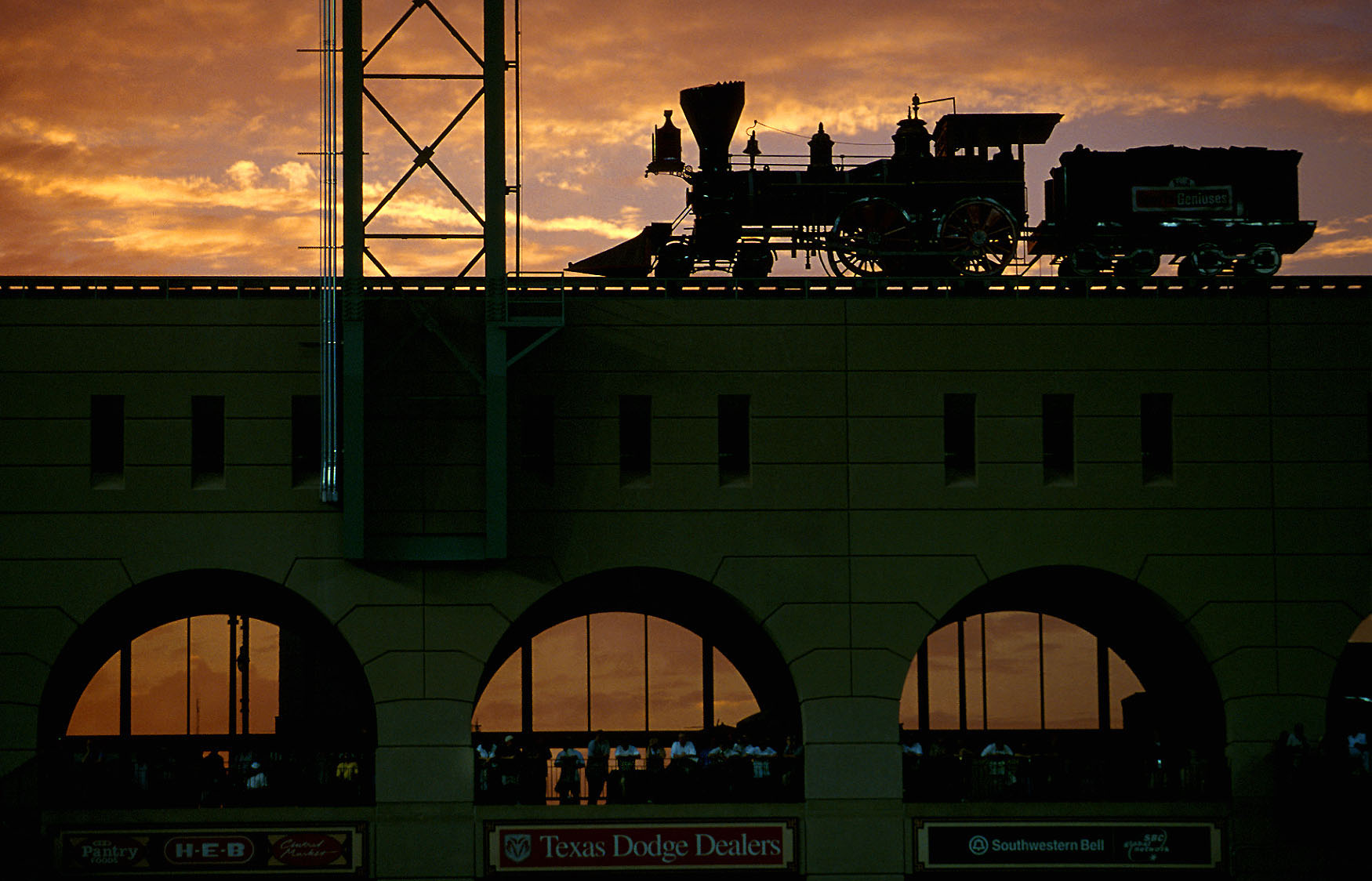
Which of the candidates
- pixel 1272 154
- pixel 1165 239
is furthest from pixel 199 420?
pixel 1272 154

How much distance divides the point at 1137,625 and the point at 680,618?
10.9 meters

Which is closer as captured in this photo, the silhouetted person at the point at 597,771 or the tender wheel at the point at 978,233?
the silhouetted person at the point at 597,771

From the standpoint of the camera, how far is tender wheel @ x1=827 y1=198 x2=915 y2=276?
36.0 metres

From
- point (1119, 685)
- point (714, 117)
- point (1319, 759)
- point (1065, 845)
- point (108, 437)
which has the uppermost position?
point (714, 117)

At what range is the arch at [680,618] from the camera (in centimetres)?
3644

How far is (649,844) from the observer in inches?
1169

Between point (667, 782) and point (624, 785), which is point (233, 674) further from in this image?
point (667, 782)

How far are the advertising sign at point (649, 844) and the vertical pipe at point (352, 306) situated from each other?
652cm

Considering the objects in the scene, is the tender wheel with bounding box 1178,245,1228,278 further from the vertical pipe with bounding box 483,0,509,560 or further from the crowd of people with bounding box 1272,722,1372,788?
the vertical pipe with bounding box 483,0,509,560

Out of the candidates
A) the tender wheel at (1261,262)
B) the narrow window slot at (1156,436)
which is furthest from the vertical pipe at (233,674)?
the tender wheel at (1261,262)

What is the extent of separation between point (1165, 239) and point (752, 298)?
10453mm

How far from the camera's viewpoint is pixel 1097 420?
3069 centimetres

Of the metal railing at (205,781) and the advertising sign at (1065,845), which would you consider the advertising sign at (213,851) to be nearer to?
the metal railing at (205,781)

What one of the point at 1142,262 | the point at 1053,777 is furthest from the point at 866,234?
the point at 1053,777
